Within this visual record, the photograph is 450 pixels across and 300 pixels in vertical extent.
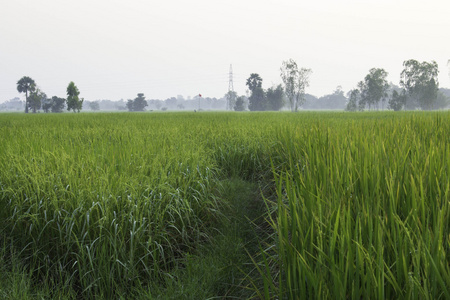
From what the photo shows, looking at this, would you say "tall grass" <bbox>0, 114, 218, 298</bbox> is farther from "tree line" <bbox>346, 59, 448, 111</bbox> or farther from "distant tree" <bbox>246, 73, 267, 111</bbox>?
"distant tree" <bbox>246, 73, 267, 111</bbox>

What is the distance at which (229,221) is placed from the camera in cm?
360

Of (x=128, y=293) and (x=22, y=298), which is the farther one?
(x=128, y=293)

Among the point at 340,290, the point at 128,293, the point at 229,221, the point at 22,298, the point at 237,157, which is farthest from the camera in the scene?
the point at 237,157

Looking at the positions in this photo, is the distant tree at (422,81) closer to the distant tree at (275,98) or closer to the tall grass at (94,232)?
the distant tree at (275,98)

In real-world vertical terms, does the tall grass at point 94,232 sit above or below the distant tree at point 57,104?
below

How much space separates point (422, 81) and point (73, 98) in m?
66.7

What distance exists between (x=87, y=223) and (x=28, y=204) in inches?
33.1

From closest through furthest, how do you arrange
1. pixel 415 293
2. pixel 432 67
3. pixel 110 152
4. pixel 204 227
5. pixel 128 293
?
pixel 415 293, pixel 128 293, pixel 204 227, pixel 110 152, pixel 432 67

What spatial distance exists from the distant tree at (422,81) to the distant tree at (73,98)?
6338 cm

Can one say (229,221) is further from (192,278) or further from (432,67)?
(432,67)

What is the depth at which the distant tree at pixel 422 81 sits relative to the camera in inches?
2421

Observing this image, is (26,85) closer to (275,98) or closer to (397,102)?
(275,98)

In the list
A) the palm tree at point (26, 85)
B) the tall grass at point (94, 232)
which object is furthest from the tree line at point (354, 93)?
the tall grass at point (94, 232)

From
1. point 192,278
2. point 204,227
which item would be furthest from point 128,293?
point 204,227
